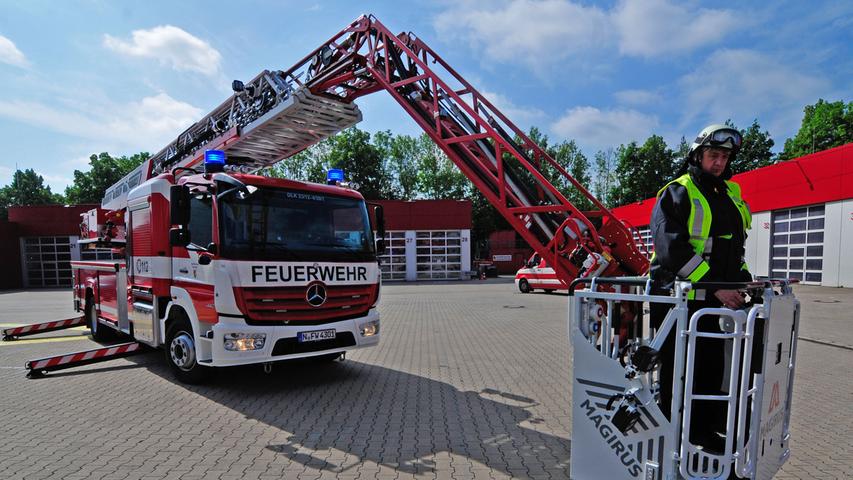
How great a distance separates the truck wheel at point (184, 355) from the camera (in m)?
5.30

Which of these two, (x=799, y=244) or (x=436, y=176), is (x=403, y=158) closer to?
A: (x=436, y=176)

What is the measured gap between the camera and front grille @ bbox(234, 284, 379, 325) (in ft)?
15.6

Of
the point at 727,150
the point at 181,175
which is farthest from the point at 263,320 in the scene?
the point at 727,150

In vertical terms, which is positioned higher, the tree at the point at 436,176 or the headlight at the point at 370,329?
the tree at the point at 436,176

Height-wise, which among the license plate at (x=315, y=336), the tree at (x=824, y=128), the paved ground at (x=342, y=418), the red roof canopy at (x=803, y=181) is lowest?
the paved ground at (x=342, y=418)

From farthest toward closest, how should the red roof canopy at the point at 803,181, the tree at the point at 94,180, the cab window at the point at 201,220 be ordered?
1. the tree at the point at 94,180
2. the red roof canopy at the point at 803,181
3. the cab window at the point at 201,220

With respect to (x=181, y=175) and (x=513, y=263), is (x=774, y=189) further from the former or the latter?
(x=181, y=175)

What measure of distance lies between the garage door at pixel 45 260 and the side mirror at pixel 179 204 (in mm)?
29722

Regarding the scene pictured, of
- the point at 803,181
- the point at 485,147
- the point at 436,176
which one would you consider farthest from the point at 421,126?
the point at 436,176

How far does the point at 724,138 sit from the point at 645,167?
43.4 meters

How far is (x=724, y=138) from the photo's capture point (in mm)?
2709

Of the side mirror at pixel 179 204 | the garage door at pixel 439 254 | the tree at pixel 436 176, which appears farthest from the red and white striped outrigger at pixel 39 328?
the tree at pixel 436 176

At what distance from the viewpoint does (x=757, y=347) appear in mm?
2334

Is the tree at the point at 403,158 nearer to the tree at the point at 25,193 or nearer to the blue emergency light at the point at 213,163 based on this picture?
the blue emergency light at the point at 213,163
